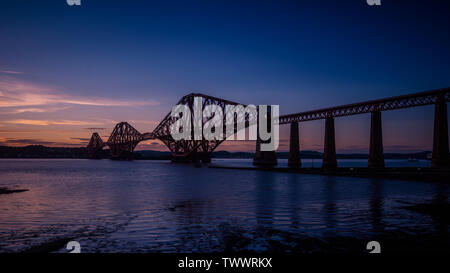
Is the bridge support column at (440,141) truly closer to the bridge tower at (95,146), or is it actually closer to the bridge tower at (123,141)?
the bridge tower at (123,141)

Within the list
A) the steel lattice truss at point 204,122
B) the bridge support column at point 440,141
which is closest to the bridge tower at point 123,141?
the steel lattice truss at point 204,122

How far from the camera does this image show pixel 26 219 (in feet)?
38.4

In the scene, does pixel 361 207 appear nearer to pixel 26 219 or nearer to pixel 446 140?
pixel 26 219

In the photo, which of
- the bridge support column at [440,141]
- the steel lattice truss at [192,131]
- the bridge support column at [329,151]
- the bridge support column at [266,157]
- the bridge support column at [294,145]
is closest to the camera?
the bridge support column at [440,141]

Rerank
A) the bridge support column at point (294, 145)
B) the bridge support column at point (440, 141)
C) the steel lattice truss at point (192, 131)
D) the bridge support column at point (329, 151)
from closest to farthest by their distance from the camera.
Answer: the bridge support column at point (440, 141)
the bridge support column at point (329, 151)
the bridge support column at point (294, 145)
the steel lattice truss at point (192, 131)

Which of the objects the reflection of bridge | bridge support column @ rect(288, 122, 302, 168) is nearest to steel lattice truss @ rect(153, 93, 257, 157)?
the reflection of bridge

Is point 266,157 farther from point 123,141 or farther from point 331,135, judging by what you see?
point 123,141

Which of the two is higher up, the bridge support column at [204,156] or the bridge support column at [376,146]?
the bridge support column at [376,146]

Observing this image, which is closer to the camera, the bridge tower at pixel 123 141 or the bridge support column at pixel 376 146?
the bridge support column at pixel 376 146

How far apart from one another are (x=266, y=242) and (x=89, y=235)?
511 cm

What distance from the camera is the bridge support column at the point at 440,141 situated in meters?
36.4

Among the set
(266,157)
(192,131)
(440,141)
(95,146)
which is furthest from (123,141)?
(440,141)

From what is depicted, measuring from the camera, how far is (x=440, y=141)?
3659 centimetres
